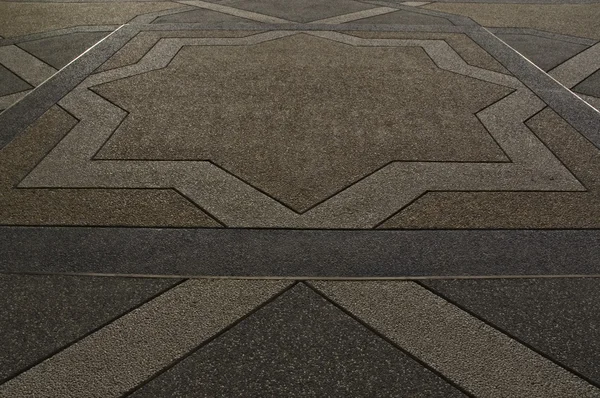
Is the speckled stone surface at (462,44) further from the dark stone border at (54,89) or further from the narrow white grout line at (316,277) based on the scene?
the narrow white grout line at (316,277)

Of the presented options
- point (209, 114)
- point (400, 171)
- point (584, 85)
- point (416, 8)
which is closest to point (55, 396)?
point (400, 171)

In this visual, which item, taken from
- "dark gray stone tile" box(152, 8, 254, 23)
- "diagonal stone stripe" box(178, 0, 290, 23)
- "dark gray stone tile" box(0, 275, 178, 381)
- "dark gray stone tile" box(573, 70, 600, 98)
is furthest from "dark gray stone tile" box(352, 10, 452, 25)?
"dark gray stone tile" box(0, 275, 178, 381)

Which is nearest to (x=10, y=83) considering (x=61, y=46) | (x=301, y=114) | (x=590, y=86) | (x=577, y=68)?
(x=61, y=46)

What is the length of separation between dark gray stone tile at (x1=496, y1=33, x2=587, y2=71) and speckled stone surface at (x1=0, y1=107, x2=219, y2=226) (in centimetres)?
474

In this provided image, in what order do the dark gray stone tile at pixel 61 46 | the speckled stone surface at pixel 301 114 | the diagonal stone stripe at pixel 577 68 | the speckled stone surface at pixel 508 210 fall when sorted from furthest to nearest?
the dark gray stone tile at pixel 61 46 < the diagonal stone stripe at pixel 577 68 < the speckled stone surface at pixel 301 114 < the speckled stone surface at pixel 508 210

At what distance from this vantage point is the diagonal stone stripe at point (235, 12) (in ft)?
29.0

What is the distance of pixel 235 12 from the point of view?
9289 mm

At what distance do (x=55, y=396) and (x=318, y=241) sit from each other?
63.0 inches

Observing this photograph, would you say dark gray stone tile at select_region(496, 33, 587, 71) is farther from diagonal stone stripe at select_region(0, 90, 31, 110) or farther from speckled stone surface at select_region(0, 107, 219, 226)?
diagonal stone stripe at select_region(0, 90, 31, 110)

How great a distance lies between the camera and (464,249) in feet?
11.5

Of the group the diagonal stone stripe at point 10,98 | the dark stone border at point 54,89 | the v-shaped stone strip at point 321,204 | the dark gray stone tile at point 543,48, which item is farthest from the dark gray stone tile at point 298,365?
the dark gray stone tile at point 543,48

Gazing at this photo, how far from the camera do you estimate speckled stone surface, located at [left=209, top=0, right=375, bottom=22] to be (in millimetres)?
9109

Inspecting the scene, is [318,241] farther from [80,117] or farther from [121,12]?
[121,12]

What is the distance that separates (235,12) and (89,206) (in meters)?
6.04
